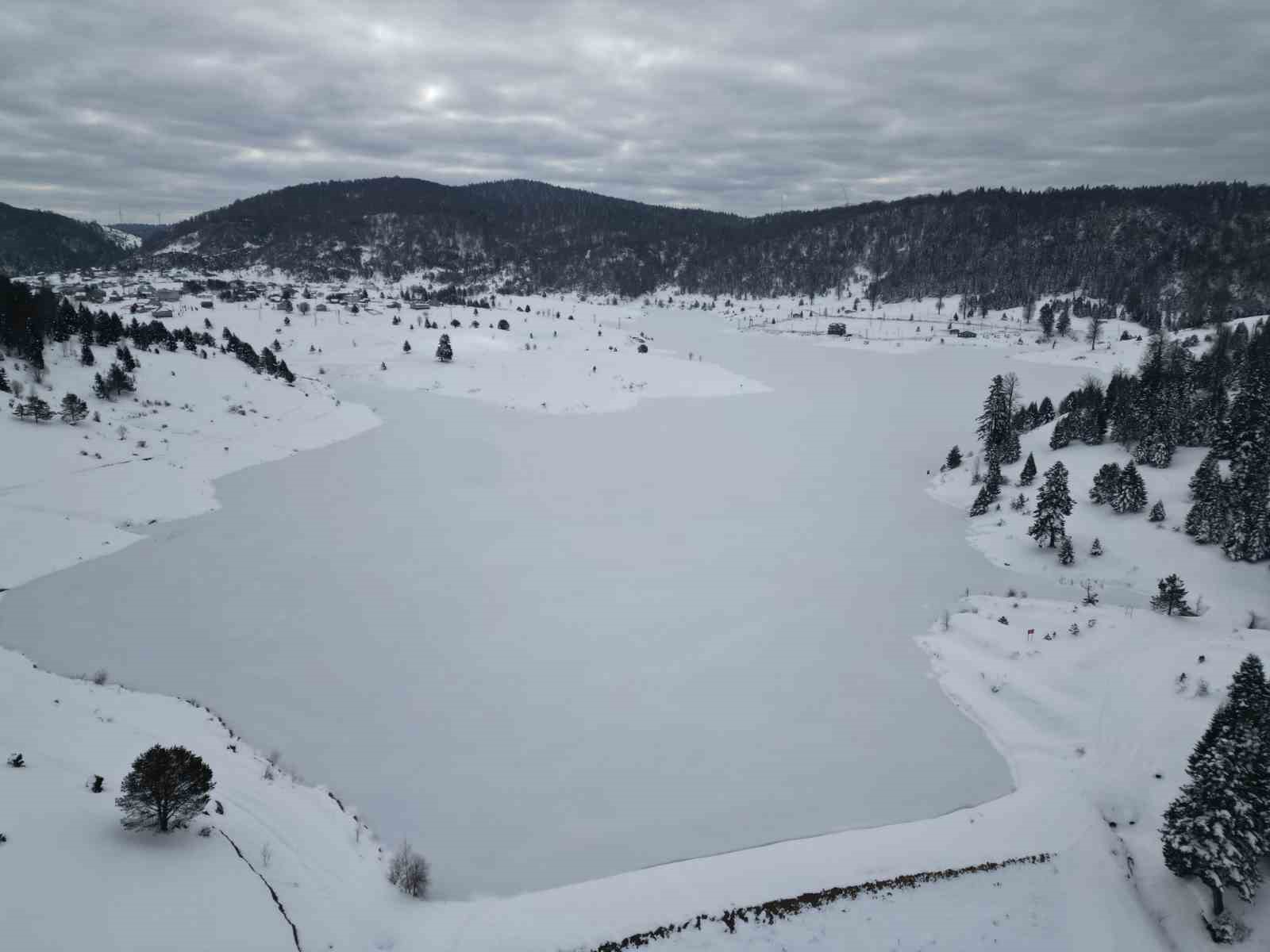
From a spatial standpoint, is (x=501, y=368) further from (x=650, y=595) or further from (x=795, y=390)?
(x=650, y=595)

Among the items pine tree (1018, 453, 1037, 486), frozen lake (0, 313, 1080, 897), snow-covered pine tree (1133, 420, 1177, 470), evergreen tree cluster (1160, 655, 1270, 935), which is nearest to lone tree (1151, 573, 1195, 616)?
frozen lake (0, 313, 1080, 897)

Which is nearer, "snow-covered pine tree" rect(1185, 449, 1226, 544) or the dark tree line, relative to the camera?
"snow-covered pine tree" rect(1185, 449, 1226, 544)

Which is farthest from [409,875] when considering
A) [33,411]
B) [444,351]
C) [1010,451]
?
[444,351]

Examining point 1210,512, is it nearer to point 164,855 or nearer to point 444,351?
point 164,855

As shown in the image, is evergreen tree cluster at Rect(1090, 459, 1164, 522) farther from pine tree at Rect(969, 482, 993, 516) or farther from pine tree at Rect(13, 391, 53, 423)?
pine tree at Rect(13, 391, 53, 423)

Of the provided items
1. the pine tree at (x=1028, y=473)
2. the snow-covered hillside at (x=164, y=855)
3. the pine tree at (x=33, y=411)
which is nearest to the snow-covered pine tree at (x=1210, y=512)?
the pine tree at (x=1028, y=473)

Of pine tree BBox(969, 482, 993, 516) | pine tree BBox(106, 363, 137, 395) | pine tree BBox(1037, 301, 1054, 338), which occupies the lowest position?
pine tree BBox(969, 482, 993, 516)

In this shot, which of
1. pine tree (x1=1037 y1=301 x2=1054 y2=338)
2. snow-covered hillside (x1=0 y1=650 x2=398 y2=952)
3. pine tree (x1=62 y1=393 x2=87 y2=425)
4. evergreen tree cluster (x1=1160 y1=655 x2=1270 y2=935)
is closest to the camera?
snow-covered hillside (x1=0 y1=650 x2=398 y2=952)

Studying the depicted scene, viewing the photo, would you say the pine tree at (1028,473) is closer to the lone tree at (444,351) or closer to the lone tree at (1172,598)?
the lone tree at (1172,598)
